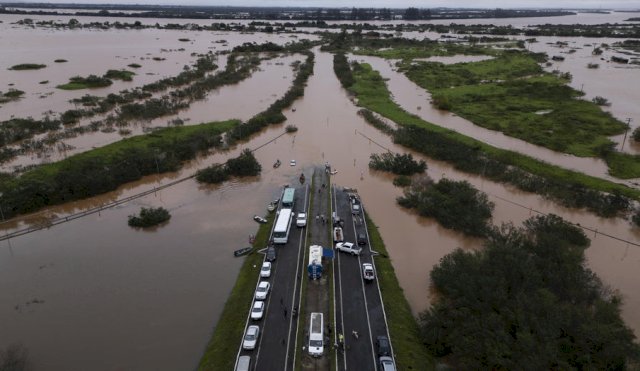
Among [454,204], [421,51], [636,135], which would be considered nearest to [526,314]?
[454,204]

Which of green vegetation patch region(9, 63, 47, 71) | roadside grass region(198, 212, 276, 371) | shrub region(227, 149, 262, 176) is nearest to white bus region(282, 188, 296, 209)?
roadside grass region(198, 212, 276, 371)

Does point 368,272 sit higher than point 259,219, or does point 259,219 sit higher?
point 368,272

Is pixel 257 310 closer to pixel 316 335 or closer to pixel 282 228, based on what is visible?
pixel 316 335

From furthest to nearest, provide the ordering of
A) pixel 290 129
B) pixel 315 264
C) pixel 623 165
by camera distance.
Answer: pixel 290 129, pixel 623 165, pixel 315 264

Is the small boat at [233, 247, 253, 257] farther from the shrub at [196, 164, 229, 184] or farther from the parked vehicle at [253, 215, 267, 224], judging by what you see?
the shrub at [196, 164, 229, 184]

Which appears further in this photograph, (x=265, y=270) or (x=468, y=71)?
(x=468, y=71)

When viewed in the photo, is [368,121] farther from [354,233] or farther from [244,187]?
[354,233]

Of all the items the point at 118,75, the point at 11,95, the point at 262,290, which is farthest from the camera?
the point at 118,75
